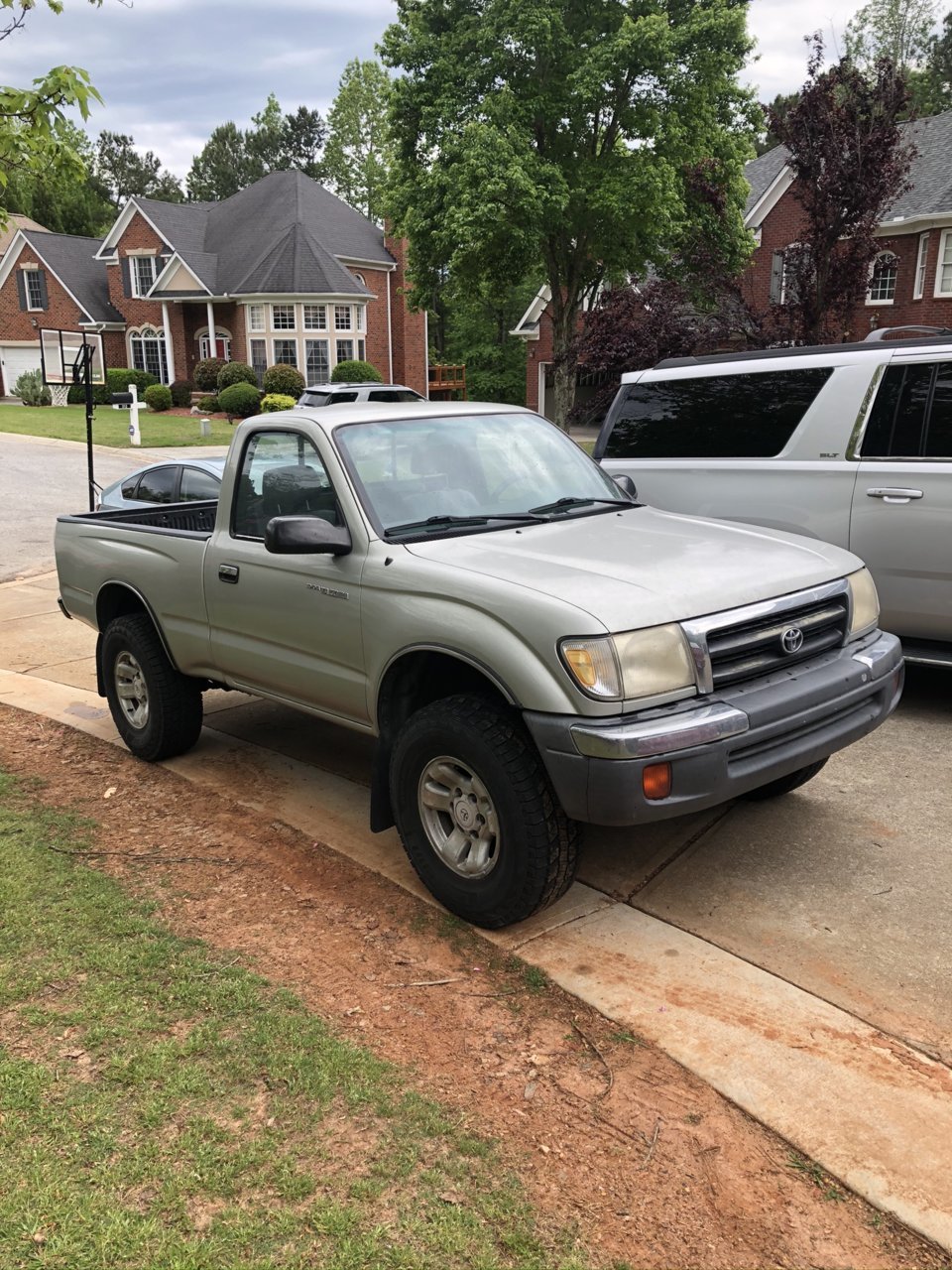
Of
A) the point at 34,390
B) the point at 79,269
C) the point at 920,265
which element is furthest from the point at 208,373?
the point at 920,265

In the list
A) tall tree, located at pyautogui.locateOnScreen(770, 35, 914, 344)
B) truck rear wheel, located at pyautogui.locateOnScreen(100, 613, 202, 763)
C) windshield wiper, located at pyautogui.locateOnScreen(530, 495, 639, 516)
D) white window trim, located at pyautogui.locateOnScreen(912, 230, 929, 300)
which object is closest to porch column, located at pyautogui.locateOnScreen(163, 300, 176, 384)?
white window trim, located at pyautogui.locateOnScreen(912, 230, 929, 300)

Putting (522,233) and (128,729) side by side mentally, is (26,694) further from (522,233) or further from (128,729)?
(522,233)

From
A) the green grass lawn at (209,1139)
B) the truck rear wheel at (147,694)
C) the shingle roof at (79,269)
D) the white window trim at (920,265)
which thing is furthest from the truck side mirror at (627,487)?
the shingle roof at (79,269)

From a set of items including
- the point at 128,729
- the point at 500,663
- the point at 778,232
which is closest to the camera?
the point at 500,663

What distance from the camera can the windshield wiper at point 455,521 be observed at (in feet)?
13.7

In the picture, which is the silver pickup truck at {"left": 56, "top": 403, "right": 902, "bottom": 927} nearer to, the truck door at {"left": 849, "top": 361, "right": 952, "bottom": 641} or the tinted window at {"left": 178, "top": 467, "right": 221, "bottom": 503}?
the truck door at {"left": 849, "top": 361, "right": 952, "bottom": 641}

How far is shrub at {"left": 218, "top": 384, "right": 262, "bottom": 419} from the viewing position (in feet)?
119

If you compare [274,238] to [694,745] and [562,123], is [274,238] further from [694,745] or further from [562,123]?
[694,745]

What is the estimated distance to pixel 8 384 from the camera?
1903 inches

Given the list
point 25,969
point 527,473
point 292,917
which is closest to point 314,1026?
point 292,917

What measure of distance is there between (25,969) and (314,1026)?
1.10 meters

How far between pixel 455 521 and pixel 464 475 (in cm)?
34

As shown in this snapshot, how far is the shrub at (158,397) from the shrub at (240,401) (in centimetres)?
308

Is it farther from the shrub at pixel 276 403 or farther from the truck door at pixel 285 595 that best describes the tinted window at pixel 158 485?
the shrub at pixel 276 403
